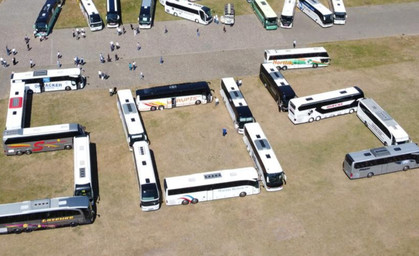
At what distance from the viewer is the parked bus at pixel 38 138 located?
162 ft

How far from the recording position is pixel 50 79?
59.0 metres

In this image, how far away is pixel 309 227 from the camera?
4284 cm

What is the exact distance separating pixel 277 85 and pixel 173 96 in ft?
39.2

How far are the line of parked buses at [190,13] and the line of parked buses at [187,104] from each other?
35.5 ft

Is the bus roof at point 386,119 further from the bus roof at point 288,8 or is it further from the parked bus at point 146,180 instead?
the parked bus at point 146,180

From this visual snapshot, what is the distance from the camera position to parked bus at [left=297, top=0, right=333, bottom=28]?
239 ft

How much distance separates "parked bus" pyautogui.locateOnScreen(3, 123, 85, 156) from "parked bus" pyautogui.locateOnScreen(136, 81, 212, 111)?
343 inches

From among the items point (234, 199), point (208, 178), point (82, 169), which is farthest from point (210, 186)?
point (82, 169)

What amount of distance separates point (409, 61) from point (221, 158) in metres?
32.7

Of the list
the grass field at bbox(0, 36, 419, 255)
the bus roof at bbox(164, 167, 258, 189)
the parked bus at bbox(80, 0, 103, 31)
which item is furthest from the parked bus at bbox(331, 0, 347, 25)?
the bus roof at bbox(164, 167, 258, 189)

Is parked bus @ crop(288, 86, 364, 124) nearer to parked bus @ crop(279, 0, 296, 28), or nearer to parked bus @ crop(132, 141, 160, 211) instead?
parked bus @ crop(132, 141, 160, 211)

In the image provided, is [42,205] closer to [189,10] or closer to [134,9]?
[189,10]

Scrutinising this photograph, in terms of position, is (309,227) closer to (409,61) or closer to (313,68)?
(313,68)

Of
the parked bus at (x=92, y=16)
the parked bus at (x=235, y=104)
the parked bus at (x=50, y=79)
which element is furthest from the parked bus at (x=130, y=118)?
the parked bus at (x=92, y=16)
